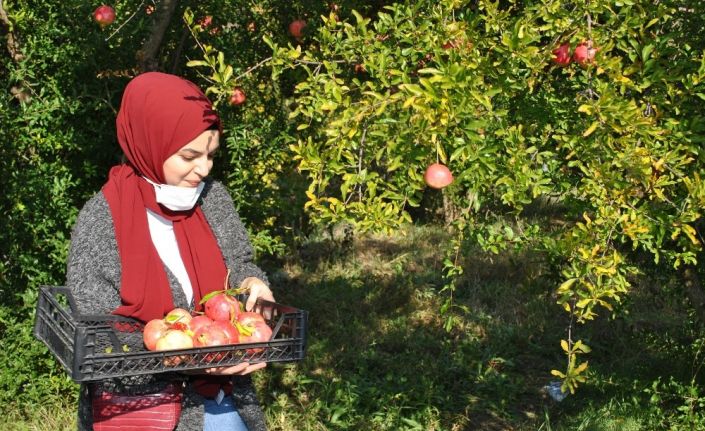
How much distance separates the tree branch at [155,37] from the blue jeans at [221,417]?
1.77 metres

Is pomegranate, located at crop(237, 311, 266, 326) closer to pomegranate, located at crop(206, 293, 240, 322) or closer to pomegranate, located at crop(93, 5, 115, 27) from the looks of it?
pomegranate, located at crop(206, 293, 240, 322)

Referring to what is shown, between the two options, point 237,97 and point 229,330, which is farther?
point 237,97

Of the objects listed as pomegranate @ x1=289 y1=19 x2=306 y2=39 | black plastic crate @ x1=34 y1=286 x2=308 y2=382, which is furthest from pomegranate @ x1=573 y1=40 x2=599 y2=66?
pomegranate @ x1=289 y1=19 x2=306 y2=39

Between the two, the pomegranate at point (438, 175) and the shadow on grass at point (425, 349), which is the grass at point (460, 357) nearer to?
the shadow on grass at point (425, 349)

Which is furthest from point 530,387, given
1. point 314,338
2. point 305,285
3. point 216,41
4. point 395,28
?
point 395,28

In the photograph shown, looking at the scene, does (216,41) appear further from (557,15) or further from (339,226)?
(339,226)

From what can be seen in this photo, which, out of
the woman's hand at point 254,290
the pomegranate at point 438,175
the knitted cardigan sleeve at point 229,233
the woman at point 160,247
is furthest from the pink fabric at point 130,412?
the pomegranate at point 438,175

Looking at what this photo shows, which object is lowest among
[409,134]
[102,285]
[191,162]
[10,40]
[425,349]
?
[425,349]

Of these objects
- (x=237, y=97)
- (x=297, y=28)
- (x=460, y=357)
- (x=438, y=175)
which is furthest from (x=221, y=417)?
(x=460, y=357)

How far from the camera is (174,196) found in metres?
2.62

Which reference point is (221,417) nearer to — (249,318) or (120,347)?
(249,318)

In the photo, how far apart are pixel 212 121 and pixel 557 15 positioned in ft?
3.35

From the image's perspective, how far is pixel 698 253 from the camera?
12.5ft

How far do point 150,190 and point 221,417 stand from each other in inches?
27.5
